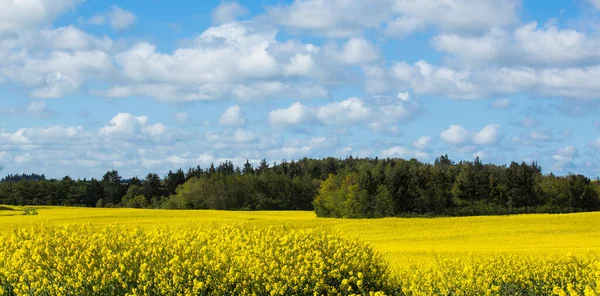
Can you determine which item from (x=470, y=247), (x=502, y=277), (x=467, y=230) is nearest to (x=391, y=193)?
(x=467, y=230)

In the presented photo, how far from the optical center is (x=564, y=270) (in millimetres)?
13844

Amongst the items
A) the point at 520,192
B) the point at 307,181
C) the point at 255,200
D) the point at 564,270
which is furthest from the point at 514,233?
the point at 307,181

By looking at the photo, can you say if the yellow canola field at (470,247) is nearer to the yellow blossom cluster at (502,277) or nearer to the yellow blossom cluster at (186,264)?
the yellow blossom cluster at (502,277)

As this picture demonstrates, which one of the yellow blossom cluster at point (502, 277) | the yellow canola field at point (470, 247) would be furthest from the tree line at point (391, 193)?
the yellow blossom cluster at point (502, 277)

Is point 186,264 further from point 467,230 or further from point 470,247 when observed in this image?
point 467,230

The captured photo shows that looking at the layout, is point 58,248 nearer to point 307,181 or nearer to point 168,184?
point 307,181

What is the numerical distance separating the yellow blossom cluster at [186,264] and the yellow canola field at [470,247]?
52 centimetres

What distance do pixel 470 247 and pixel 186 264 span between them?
2110 centimetres

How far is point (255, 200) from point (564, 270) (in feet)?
245

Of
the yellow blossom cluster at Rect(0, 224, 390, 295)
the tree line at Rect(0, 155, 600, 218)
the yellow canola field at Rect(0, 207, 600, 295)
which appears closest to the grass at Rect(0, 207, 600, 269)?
the yellow canola field at Rect(0, 207, 600, 295)

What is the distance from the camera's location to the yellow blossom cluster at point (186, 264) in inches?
422

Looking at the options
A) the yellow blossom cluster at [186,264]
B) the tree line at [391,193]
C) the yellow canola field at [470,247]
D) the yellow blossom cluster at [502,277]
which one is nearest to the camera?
the yellow blossom cluster at [186,264]

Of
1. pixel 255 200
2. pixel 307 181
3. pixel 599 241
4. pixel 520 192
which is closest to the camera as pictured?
pixel 599 241

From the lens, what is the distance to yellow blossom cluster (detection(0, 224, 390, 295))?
10727 millimetres
